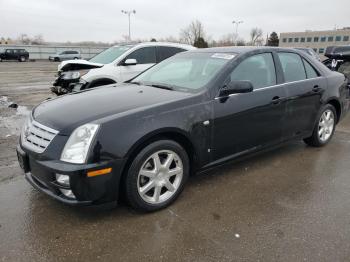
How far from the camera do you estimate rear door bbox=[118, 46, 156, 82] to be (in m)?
7.64

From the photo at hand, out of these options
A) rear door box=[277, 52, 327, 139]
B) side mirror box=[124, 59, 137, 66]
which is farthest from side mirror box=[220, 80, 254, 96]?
side mirror box=[124, 59, 137, 66]

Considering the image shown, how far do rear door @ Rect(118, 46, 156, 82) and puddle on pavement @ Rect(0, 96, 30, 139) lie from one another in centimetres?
244

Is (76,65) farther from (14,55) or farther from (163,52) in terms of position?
(14,55)

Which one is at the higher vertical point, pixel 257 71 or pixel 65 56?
pixel 65 56

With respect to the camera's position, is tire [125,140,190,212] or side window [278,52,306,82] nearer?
tire [125,140,190,212]

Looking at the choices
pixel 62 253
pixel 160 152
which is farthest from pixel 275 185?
pixel 62 253

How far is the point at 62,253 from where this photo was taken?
261 cm

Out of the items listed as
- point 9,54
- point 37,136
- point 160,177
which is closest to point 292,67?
point 160,177

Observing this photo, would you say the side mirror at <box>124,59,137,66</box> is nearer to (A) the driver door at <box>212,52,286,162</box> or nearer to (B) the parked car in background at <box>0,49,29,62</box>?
(A) the driver door at <box>212,52,286,162</box>

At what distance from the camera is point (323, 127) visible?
510 cm

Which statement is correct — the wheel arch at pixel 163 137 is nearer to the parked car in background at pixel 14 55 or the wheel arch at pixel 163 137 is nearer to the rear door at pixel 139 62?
the rear door at pixel 139 62

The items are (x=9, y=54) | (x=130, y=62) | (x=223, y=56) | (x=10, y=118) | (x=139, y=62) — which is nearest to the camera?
(x=223, y=56)

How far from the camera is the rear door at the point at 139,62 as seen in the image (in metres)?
7.64

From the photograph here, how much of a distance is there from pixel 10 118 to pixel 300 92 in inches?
235
